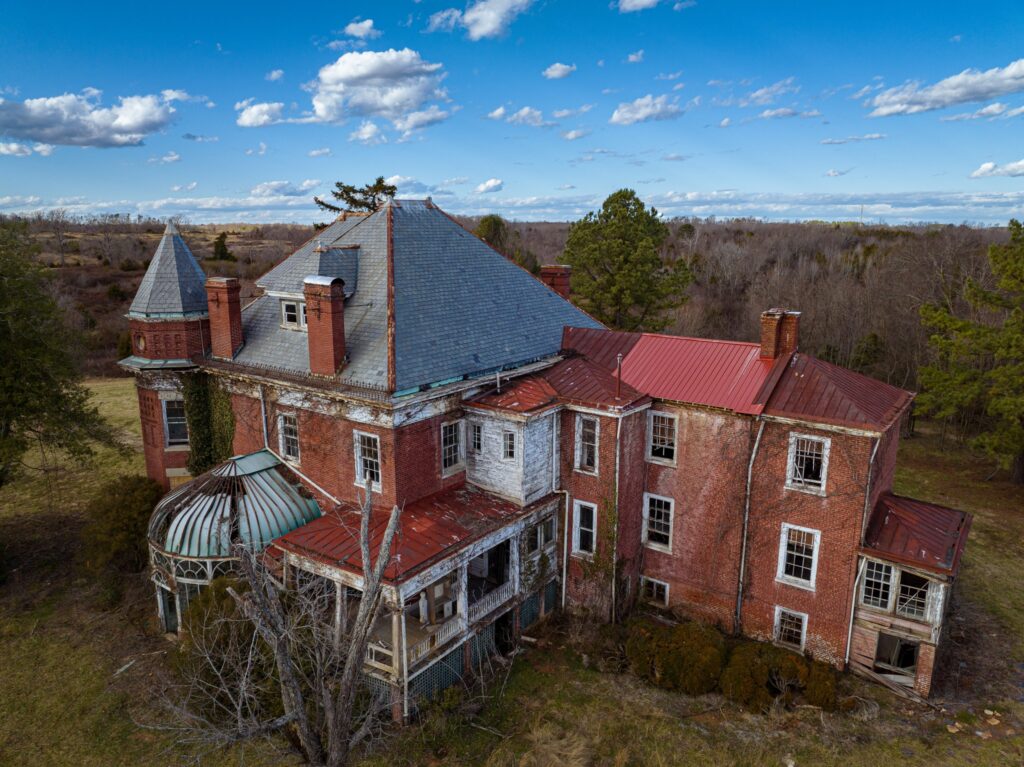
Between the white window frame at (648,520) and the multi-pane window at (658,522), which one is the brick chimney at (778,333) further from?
the multi-pane window at (658,522)

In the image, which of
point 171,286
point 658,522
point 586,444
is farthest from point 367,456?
point 171,286

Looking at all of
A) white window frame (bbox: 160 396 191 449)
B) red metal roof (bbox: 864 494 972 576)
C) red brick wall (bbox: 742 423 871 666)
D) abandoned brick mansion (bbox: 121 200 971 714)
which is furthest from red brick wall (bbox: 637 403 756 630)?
white window frame (bbox: 160 396 191 449)

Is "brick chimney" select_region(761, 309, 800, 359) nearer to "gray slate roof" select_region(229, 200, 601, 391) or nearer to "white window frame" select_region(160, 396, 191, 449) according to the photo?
"gray slate roof" select_region(229, 200, 601, 391)

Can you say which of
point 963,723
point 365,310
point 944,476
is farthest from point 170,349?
point 944,476

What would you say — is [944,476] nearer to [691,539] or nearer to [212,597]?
[691,539]

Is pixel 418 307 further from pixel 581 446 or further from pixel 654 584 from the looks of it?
pixel 654 584

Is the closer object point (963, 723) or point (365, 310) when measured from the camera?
point (963, 723)
